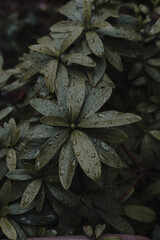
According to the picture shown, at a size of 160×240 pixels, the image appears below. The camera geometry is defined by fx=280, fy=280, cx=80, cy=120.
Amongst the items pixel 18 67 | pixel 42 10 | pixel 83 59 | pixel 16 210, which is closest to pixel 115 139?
pixel 83 59

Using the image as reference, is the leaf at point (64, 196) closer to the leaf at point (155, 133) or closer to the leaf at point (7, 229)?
the leaf at point (7, 229)

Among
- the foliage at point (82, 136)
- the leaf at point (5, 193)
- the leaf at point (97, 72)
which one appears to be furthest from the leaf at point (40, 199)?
the leaf at point (97, 72)

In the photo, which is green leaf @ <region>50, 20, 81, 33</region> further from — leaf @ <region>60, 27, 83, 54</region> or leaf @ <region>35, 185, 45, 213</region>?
leaf @ <region>35, 185, 45, 213</region>

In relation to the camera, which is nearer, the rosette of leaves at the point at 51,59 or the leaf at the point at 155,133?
the rosette of leaves at the point at 51,59

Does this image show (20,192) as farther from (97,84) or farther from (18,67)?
(18,67)

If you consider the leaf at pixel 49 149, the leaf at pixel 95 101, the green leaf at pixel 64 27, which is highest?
the green leaf at pixel 64 27

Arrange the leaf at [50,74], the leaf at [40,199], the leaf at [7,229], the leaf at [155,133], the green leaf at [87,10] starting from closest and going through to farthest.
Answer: the leaf at [7,229] → the leaf at [40,199] → the leaf at [50,74] → the green leaf at [87,10] → the leaf at [155,133]

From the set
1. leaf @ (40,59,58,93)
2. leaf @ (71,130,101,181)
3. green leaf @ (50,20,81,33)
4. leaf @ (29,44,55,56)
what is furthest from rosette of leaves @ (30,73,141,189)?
green leaf @ (50,20,81,33)
